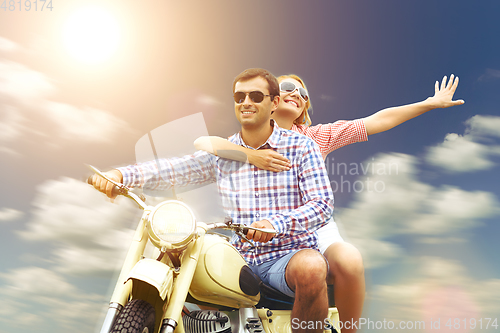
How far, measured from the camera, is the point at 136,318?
1.19 metres

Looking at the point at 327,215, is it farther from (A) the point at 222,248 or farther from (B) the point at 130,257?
(B) the point at 130,257

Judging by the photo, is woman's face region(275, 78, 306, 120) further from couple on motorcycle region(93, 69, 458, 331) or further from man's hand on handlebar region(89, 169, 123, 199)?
man's hand on handlebar region(89, 169, 123, 199)

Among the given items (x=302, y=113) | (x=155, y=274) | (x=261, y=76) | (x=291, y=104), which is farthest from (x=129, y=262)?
(x=302, y=113)

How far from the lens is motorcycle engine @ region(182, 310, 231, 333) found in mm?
1446

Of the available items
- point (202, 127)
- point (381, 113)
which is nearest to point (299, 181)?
point (202, 127)

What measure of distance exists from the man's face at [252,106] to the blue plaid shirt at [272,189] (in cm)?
17

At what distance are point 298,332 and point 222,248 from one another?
19.1 inches

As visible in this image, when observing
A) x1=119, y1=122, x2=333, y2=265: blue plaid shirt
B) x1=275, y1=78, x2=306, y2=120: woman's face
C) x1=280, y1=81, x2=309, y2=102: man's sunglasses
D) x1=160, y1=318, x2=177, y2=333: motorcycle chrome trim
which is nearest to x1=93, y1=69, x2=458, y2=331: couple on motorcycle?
x1=119, y1=122, x2=333, y2=265: blue plaid shirt

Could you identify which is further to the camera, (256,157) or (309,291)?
(256,157)

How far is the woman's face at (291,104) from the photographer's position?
3170 mm

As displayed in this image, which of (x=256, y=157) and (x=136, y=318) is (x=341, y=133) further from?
(x=136, y=318)

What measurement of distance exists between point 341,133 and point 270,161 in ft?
4.48

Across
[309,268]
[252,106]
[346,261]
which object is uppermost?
[252,106]

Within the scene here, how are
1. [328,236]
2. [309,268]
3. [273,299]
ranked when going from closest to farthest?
[309,268] < [273,299] < [328,236]
